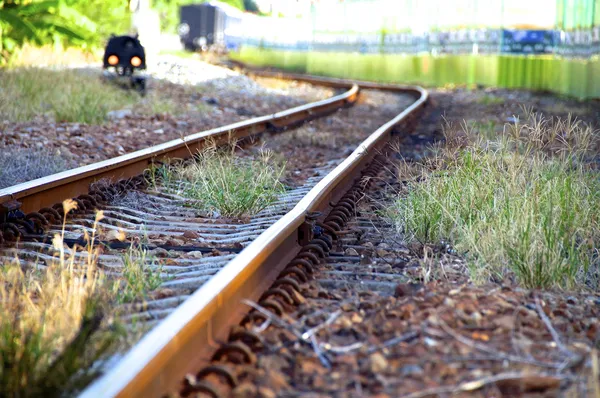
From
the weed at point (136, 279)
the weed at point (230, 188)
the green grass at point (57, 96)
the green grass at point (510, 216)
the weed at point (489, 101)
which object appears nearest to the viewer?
the weed at point (136, 279)

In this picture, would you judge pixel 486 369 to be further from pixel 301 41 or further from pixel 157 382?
pixel 301 41

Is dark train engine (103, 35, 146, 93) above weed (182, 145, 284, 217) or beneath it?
above

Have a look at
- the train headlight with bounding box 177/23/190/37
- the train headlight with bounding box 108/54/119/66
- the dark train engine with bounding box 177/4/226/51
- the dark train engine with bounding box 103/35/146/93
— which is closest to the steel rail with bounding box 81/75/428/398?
the dark train engine with bounding box 103/35/146/93

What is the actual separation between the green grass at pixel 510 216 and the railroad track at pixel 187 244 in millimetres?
584

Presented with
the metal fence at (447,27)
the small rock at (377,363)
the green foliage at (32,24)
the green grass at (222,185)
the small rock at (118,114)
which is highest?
the metal fence at (447,27)

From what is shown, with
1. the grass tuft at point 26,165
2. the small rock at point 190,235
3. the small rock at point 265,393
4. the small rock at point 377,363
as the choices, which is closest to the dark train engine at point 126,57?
the grass tuft at point 26,165

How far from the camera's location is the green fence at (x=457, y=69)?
17594 millimetres

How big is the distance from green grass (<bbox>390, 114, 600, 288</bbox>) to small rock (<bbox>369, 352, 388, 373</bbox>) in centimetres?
119

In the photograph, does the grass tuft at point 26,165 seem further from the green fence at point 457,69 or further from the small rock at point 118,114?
the green fence at point 457,69

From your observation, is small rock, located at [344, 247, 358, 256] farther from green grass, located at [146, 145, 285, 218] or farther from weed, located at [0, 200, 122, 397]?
weed, located at [0, 200, 122, 397]

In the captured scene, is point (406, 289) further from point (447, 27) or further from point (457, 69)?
point (447, 27)

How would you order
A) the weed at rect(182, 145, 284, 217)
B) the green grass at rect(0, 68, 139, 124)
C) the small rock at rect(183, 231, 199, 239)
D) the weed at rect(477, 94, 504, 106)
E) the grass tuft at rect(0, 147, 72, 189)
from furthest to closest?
1. the weed at rect(477, 94, 504, 106)
2. the green grass at rect(0, 68, 139, 124)
3. the grass tuft at rect(0, 147, 72, 189)
4. the weed at rect(182, 145, 284, 217)
5. the small rock at rect(183, 231, 199, 239)

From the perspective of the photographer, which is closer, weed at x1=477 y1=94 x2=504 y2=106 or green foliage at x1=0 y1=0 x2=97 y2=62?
green foliage at x1=0 y1=0 x2=97 y2=62

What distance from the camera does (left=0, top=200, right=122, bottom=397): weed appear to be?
9.05 ft
